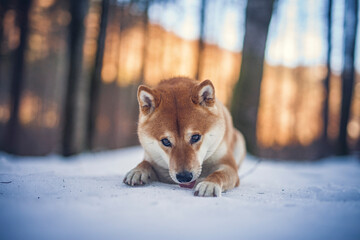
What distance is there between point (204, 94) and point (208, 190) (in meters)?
1.10

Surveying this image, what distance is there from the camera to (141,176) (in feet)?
7.05

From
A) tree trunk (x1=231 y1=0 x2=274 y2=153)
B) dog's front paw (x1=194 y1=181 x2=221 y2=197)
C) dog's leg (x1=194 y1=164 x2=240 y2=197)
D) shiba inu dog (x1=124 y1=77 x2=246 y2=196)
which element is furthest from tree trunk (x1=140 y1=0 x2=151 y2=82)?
dog's front paw (x1=194 y1=181 x2=221 y2=197)

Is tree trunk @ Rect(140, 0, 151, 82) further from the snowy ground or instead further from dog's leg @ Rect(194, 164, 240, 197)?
the snowy ground

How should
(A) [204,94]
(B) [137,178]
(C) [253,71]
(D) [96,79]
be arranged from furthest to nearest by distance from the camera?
1. (D) [96,79]
2. (C) [253,71]
3. (A) [204,94]
4. (B) [137,178]

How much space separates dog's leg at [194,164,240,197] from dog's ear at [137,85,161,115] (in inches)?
38.5

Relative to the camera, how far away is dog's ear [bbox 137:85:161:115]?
239 cm

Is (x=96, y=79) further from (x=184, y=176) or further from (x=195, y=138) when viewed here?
(x=184, y=176)

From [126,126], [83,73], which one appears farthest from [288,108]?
[83,73]

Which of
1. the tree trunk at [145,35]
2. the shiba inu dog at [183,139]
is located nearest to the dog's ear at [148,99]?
the shiba inu dog at [183,139]

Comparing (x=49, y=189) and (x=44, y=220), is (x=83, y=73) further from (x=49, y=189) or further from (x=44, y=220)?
(x=44, y=220)

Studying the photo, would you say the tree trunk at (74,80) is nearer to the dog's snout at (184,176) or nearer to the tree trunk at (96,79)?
the tree trunk at (96,79)

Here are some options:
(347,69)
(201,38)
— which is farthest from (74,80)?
(347,69)

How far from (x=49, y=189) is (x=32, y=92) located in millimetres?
21613

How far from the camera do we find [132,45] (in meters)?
13.0
